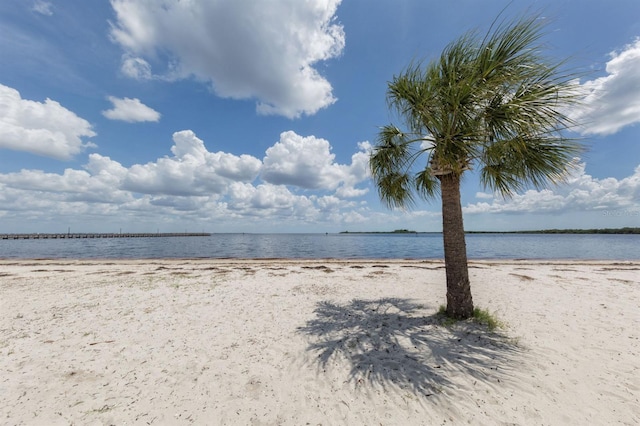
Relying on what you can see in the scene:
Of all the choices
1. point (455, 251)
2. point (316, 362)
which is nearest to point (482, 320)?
point (455, 251)

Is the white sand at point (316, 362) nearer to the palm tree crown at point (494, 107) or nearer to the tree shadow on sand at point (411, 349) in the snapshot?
the tree shadow on sand at point (411, 349)

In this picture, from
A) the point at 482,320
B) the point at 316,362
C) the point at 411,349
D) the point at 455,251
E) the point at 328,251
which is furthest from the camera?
the point at 328,251

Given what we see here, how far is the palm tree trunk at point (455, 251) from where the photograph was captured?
20.5 feet

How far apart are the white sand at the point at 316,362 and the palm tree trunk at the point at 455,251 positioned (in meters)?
0.53

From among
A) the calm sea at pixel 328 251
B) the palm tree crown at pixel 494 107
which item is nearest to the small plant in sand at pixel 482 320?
the palm tree crown at pixel 494 107

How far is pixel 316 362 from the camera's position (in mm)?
4742

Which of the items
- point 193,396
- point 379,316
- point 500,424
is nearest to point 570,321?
point 379,316

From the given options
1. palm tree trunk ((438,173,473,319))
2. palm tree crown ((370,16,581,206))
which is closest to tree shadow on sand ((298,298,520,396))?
palm tree trunk ((438,173,473,319))

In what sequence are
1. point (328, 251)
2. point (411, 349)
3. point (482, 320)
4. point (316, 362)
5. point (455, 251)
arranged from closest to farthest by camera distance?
point (316, 362) < point (411, 349) < point (482, 320) < point (455, 251) < point (328, 251)

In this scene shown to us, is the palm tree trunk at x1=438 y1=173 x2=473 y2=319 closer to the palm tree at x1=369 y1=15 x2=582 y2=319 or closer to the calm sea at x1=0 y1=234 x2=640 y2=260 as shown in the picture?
the palm tree at x1=369 y1=15 x2=582 y2=319

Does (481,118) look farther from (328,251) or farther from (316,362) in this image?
(328,251)

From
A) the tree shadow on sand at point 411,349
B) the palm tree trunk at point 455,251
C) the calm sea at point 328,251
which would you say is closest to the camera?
the tree shadow on sand at point 411,349

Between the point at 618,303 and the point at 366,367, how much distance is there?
29.5 ft

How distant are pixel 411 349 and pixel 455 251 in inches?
102
